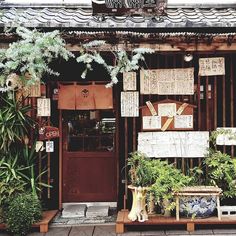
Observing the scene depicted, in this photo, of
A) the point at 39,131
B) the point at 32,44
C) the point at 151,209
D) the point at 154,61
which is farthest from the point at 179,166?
the point at 32,44

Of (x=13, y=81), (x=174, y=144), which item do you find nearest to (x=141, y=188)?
(x=174, y=144)

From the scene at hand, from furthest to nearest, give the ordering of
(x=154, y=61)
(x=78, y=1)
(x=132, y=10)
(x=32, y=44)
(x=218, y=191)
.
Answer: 1. (x=78, y=1)
2. (x=154, y=61)
3. (x=132, y=10)
4. (x=218, y=191)
5. (x=32, y=44)

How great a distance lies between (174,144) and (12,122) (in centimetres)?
354

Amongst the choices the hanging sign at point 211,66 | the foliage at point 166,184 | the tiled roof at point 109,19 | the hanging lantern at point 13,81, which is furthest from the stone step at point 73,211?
the tiled roof at point 109,19

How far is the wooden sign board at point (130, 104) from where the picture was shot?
10070 mm

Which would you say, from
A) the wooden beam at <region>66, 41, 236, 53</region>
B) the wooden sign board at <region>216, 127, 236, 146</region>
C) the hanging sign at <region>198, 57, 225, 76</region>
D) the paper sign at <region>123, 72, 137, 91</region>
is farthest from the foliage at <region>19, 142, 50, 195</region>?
the hanging sign at <region>198, 57, 225, 76</region>

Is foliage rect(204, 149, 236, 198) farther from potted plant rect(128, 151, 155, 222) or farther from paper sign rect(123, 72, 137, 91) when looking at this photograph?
paper sign rect(123, 72, 137, 91)

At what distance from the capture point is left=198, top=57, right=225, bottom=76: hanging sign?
9.73 meters

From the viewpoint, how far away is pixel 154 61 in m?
10.2

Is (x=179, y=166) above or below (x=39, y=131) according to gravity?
below

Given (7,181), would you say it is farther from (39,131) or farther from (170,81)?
(170,81)

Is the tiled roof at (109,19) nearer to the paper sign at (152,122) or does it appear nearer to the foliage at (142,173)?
the paper sign at (152,122)

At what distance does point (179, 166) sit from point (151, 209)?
1363 millimetres

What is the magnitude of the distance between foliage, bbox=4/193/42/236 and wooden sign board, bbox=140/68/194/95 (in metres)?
3.61
